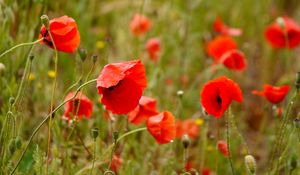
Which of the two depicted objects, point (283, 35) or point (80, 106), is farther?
point (283, 35)

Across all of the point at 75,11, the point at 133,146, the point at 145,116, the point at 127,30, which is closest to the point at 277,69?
the point at 127,30

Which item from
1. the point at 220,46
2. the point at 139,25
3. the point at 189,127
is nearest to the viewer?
the point at 189,127

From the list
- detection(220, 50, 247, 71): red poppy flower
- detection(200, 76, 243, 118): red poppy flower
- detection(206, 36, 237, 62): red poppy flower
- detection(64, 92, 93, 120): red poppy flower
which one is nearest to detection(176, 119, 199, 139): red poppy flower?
detection(220, 50, 247, 71): red poppy flower

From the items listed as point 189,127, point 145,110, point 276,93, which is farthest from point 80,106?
point 189,127

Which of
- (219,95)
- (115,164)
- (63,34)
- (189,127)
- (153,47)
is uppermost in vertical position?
(63,34)

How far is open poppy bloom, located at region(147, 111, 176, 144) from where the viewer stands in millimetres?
1899

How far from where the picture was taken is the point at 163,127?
1909mm

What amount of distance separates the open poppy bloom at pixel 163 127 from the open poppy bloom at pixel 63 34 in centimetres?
34

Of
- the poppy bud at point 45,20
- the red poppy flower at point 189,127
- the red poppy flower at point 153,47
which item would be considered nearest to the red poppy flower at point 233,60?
the red poppy flower at point 189,127

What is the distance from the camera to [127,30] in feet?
12.1

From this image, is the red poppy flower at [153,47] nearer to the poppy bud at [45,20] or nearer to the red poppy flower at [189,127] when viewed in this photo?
the red poppy flower at [189,127]

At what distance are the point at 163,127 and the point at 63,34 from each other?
413mm

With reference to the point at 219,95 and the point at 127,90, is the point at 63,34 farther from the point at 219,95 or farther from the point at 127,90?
the point at 219,95

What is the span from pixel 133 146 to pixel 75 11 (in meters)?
0.98
